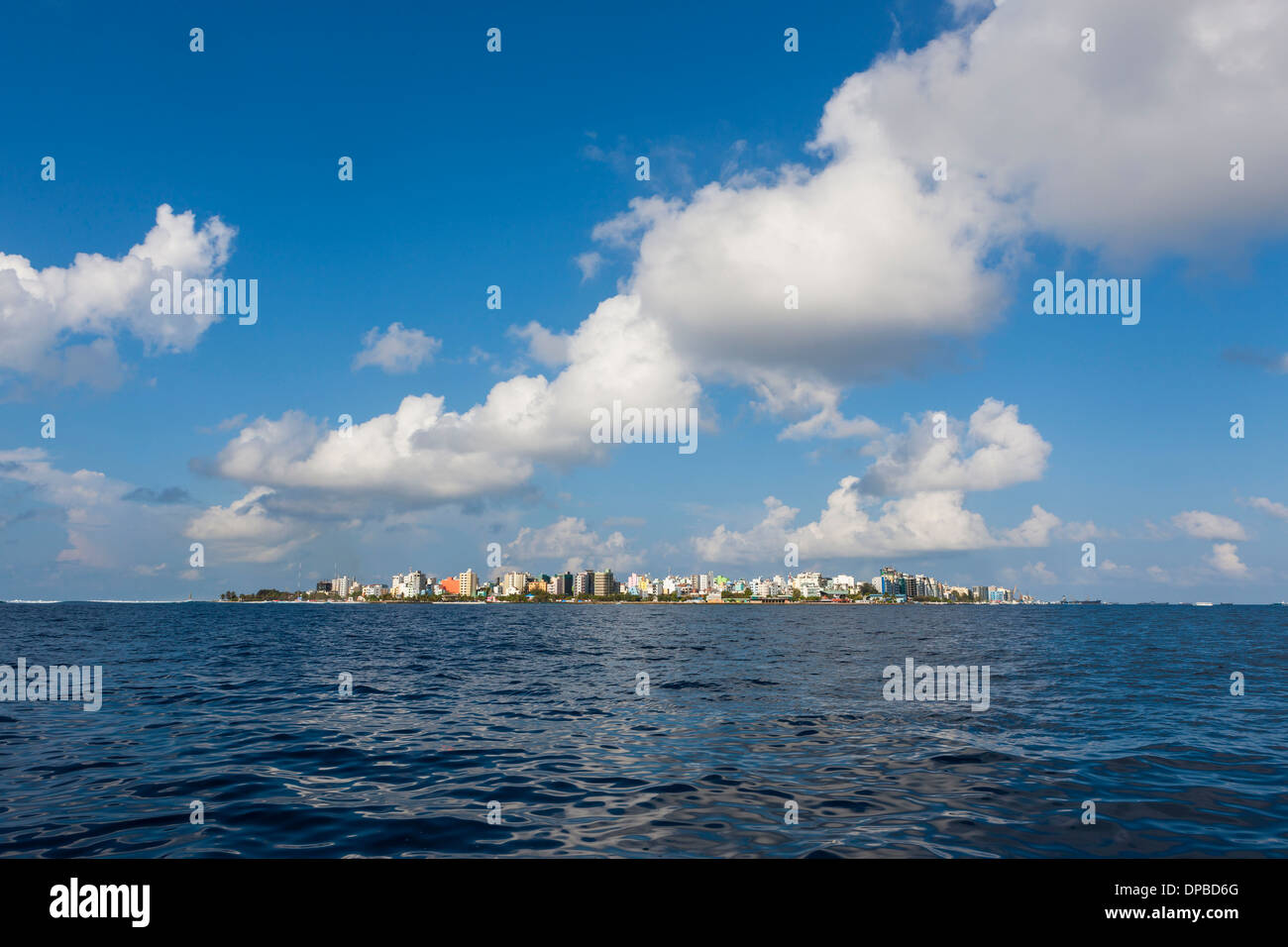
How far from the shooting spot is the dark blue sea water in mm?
12422

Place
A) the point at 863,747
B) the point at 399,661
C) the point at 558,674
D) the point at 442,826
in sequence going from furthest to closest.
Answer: the point at 399,661 < the point at 558,674 < the point at 863,747 < the point at 442,826

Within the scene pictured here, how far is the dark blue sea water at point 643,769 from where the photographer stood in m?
12.4

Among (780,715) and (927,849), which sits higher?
(927,849)

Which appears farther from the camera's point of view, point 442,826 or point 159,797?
point 159,797

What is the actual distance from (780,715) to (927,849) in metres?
13.3

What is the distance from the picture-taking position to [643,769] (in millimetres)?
17312

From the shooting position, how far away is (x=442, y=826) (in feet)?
42.4

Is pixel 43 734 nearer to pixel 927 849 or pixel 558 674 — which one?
pixel 558 674
